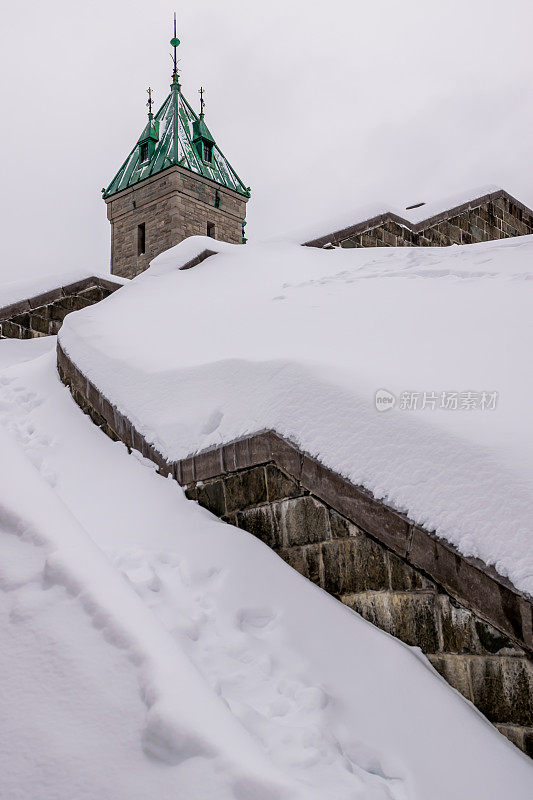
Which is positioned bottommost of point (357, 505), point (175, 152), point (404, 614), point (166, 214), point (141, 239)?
point (404, 614)

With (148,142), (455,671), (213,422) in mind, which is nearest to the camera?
(455,671)

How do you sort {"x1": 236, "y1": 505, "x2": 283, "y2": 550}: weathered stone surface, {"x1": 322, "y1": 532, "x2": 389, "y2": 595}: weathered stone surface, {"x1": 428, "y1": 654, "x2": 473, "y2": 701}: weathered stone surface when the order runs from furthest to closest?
{"x1": 236, "y1": 505, "x2": 283, "y2": 550}: weathered stone surface → {"x1": 322, "y1": 532, "x2": 389, "y2": 595}: weathered stone surface → {"x1": 428, "y1": 654, "x2": 473, "y2": 701}: weathered stone surface

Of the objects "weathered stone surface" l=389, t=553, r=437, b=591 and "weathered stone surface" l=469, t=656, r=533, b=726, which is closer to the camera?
"weathered stone surface" l=469, t=656, r=533, b=726

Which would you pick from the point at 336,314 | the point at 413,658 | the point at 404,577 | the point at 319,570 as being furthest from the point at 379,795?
the point at 336,314

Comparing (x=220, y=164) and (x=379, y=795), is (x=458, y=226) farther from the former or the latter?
(x=220, y=164)

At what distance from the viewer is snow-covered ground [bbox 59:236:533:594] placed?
2.02m

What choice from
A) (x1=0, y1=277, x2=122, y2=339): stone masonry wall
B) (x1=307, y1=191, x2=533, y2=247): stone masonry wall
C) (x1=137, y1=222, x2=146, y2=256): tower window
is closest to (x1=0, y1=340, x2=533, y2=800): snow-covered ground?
(x1=0, y1=277, x2=122, y2=339): stone masonry wall

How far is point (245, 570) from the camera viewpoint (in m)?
2.62

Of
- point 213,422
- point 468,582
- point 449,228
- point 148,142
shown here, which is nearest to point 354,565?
point 468,582

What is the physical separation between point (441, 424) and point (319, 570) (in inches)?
32.2

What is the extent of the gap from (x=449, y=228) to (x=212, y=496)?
29.2 ft

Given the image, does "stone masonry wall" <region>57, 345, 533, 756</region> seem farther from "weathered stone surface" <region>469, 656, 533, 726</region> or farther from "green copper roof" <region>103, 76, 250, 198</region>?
"green copper roof" <region>103, 76, 250, 198</region>

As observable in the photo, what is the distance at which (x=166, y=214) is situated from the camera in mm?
21938

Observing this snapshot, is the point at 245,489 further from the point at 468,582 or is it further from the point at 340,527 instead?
the point at 468,582
